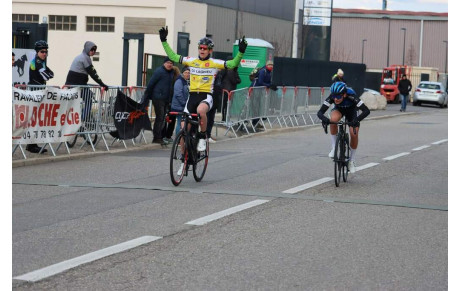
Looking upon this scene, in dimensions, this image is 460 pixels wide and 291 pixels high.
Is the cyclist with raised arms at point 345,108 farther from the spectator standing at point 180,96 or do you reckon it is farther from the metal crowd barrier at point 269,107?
the metal crowd barrier at point 269,107

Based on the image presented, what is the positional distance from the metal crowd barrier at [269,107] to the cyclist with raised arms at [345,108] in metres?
9.87

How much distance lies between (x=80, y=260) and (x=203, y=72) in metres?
6.35

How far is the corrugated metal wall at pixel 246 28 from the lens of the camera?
183 feet

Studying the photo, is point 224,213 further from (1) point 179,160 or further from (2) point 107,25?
(2) point 107,25

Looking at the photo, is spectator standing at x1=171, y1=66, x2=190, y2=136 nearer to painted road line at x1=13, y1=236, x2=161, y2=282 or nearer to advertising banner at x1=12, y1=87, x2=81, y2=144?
advertising banner at x1=12, y1=87, x2=81, y2=144

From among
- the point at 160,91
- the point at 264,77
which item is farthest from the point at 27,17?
the point at 160,91

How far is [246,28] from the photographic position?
62219 mm

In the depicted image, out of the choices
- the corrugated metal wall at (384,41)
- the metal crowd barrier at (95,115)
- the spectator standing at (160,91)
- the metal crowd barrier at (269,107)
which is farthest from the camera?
the corrugated metal wall at (384,41)

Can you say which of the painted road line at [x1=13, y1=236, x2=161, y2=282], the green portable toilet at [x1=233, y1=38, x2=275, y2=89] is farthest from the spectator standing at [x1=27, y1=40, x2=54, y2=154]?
the green portable toilet at [x1=233, y1=38, x2=275, y2=89]

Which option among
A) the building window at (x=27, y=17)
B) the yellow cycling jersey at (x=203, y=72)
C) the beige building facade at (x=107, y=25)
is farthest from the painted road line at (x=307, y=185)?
the building window at (x=27, y=17)

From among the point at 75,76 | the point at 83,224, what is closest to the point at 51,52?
the point at 75,76

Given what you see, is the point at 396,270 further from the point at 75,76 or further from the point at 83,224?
the point at 75,76

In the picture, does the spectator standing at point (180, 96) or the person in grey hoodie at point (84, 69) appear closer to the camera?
the person in grey hoodie at point (84, 69)

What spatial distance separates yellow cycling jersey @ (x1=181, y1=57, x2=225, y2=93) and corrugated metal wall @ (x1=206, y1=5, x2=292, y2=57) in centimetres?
4091
